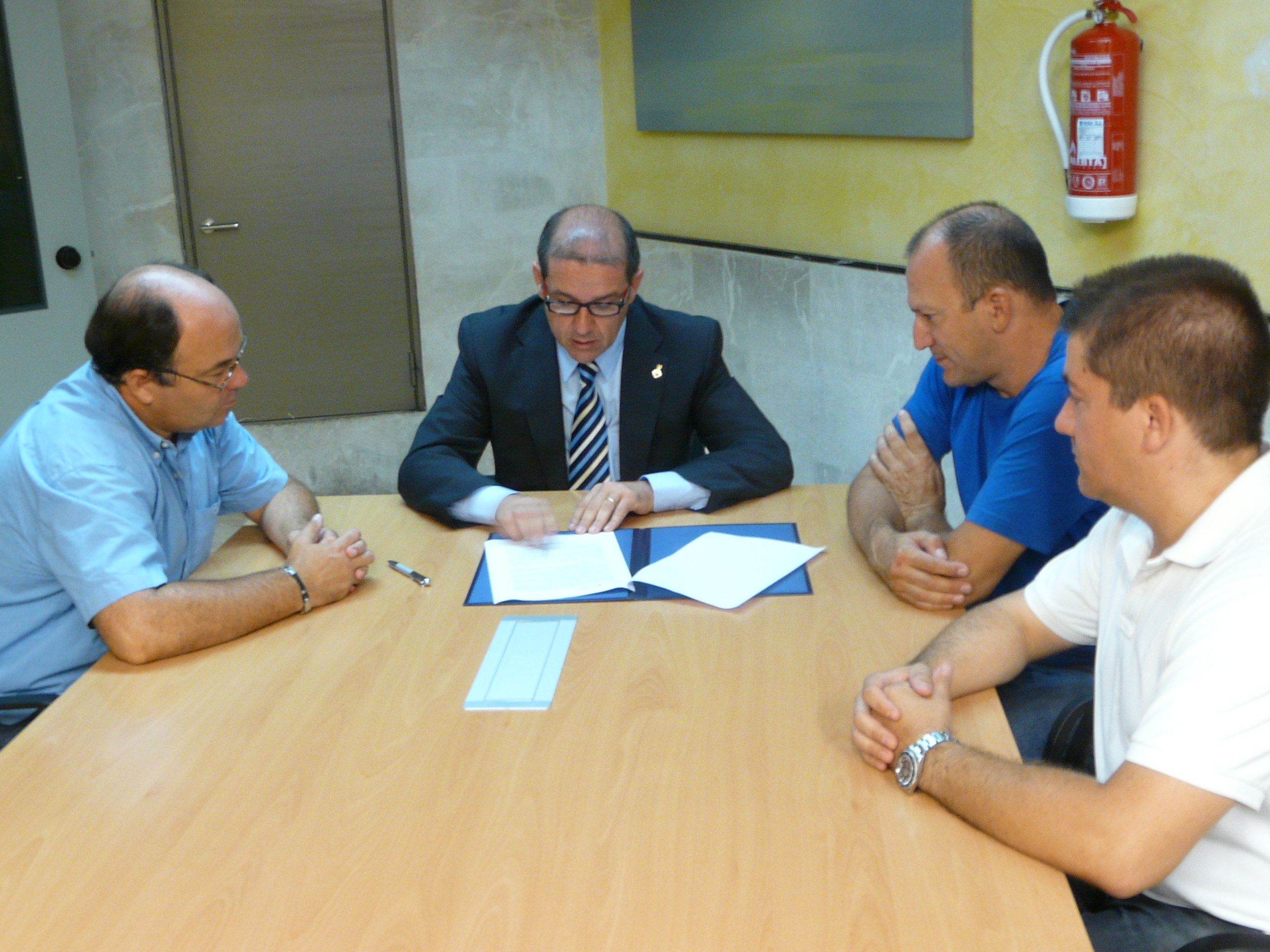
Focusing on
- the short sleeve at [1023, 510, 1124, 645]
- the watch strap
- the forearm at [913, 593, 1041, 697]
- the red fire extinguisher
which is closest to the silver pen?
the watch strap

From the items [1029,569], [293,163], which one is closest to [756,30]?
[293,163]

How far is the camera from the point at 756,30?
151 inches

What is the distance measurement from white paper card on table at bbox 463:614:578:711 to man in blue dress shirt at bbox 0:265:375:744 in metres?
0.35

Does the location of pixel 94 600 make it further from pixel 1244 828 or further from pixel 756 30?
pixel 756 30

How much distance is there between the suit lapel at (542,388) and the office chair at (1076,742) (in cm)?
139

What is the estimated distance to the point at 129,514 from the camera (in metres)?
1.91

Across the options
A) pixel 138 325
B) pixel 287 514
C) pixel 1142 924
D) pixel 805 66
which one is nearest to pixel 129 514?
pixel 138 325

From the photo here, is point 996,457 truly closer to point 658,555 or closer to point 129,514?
point 658,555

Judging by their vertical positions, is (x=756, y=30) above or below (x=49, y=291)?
above

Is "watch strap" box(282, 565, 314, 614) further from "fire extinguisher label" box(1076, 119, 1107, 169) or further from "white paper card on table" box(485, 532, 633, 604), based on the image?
"fire extinguisher label" box(1076, 119, 1107, 169)

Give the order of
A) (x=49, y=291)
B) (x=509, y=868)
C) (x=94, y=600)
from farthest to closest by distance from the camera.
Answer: (x=49, y=291) → (x=94, y=600) → (x=509, y=868)

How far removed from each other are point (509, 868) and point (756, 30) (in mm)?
3209

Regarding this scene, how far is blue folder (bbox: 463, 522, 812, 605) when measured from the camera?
6.52ft

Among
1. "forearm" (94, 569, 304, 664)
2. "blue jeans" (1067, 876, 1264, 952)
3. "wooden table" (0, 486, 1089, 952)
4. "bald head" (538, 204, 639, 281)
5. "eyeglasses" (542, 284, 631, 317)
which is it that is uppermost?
"bald head" (538, 204, 639, 281)
